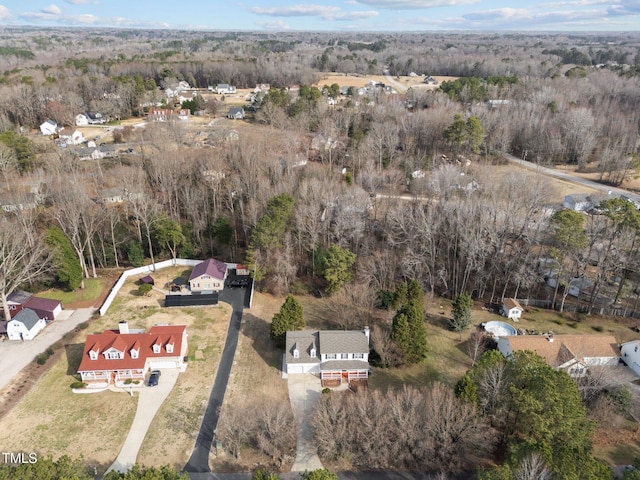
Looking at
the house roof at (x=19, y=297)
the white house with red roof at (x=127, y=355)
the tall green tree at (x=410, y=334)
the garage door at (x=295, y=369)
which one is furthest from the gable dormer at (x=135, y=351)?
the tall green tree at (x=410, y=334)

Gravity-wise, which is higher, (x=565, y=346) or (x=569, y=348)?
(x=565, y=346)

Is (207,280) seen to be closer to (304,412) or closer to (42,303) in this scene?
(42,303)

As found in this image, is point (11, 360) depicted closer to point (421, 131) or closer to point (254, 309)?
point (254, 309)

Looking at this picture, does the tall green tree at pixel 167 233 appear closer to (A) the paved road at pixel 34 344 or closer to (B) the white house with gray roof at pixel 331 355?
(A) the paved road at pixel 34 344

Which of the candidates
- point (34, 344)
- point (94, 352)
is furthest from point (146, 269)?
point (94, 352)

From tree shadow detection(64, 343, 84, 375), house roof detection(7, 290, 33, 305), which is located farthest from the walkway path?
house roof detection(7, 290, 33, 305)

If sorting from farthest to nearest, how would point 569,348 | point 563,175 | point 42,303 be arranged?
point 563,175, point 42,303, point 569,348
